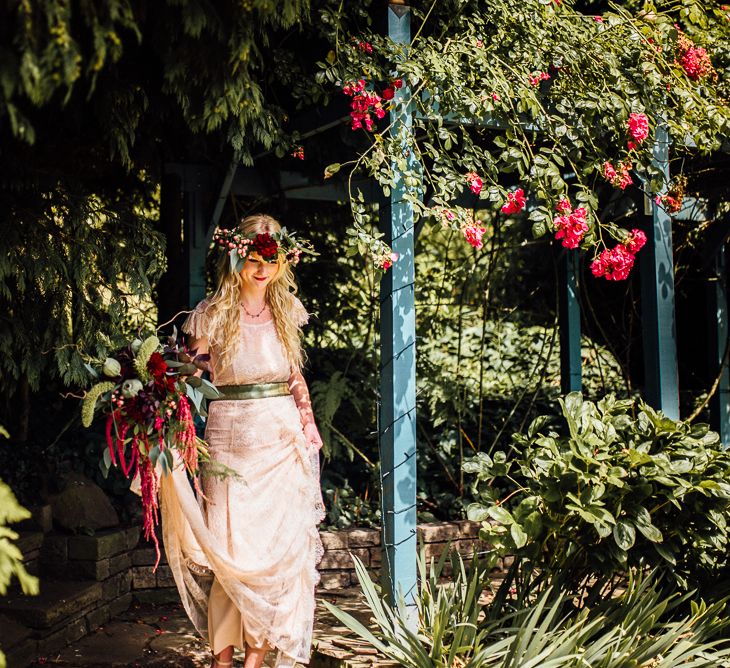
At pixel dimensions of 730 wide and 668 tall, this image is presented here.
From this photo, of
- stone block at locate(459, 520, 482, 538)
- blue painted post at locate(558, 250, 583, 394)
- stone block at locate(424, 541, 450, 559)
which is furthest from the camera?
blue painted post at locate(558, 250, 583, 394)

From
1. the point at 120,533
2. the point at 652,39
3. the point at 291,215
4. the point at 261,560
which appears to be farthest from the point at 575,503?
the point at 291,215

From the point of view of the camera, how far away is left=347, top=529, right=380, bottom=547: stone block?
5.72 meters

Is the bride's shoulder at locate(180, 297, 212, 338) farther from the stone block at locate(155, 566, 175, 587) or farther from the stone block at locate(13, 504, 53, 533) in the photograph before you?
the stone block at locate(155, 566, 175, 587)

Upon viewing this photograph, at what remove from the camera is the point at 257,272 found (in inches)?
146

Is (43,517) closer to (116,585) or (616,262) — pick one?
(116,585)

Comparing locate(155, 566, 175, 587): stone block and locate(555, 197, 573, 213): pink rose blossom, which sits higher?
locate(555, 197, 573, 213): pink rose blossom

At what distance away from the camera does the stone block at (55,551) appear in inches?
196

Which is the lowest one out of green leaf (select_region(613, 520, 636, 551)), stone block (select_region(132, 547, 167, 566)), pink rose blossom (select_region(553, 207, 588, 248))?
stone block (select_region(132, 547, 167, 566))

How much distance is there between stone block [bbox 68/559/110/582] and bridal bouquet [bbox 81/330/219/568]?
6.32 feet

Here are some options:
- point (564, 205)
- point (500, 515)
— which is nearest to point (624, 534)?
point (500, 515)

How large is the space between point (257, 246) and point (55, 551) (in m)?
2.46

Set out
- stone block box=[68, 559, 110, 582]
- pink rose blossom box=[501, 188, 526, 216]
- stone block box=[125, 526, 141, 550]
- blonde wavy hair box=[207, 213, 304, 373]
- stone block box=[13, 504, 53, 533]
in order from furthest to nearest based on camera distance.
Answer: stone block box=[125, 526, 141, 550] < stone block box=[13, 504, 53, 533] < stone block box=[68, 559, 110, 582] < pink rose blossom box=[501, 188, 526, 216] < blonde wavy hair box=[207, 213, 304, 373]

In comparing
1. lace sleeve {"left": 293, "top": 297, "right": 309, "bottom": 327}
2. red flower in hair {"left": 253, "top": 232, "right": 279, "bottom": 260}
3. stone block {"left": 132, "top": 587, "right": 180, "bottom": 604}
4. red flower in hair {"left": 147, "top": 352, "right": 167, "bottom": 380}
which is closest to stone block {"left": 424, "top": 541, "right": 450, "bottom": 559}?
stone block {"left": 132, "top": 587, "right": 180, "bottom": 604}

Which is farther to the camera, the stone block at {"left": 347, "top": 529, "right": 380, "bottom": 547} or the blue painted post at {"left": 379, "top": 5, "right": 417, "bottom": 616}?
the stone block at {"left": 347, "top": 529, "right": 380, "bottom": 547}
